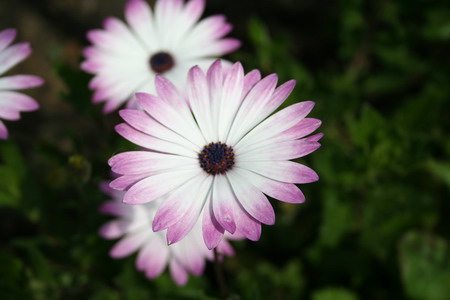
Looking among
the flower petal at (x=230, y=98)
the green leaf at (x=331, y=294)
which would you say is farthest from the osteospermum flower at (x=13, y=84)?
the green leaf at (x=331, y=294)

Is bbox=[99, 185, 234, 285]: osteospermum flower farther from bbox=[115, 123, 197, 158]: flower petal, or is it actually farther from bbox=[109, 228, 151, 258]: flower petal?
bbox=[115, 123, 197, 158]: flower petal

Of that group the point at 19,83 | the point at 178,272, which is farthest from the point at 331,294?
the point at 19,83

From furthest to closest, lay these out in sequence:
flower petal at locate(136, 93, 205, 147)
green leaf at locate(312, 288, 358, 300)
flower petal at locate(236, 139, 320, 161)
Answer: green leaf at locate(312, 288, 358, 300), flower petal at locate(136, 93, 205, 147), flower petal at locate(236, 139, 320, 161)

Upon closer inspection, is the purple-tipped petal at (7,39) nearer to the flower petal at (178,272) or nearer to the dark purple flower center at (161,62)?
the dark purple flower center at (161,62)

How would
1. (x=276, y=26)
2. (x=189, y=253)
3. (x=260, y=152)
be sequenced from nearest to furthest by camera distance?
1. (x=260, y=152)
2. (x=189, y=253)
3. (x=276, y=26)

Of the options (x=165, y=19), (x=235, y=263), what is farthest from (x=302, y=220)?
(x=165, y=19)

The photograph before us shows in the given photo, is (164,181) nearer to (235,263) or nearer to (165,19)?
(165,19)

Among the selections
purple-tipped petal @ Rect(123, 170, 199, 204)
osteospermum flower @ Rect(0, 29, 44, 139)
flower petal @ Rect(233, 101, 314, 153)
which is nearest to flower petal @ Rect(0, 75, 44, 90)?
osteospermum flower @ Rect(0, 29, 44, 139)

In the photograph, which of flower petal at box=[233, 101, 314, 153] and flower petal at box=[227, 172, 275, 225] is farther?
flower petal at box=[233, 101, 314, 153]
